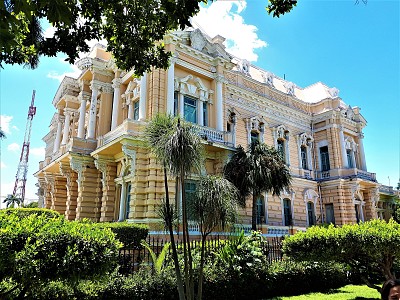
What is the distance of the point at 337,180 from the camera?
23125mm

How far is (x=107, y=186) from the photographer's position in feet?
54.4

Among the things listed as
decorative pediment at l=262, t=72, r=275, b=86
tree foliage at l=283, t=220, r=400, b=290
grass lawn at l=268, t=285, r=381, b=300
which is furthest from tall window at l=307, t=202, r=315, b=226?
tree foliage at l=283, t=220, r=400, b=290

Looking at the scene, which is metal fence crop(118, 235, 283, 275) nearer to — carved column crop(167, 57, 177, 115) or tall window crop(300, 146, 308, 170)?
carved column crop(167, 57, 177, 115)

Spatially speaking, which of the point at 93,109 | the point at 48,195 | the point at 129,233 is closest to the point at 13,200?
the point at 48,195

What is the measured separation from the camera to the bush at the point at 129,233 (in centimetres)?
1120

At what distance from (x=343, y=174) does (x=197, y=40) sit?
14.5m

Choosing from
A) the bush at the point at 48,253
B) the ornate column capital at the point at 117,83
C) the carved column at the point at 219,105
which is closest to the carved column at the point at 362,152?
the carved column at the point at 219,105

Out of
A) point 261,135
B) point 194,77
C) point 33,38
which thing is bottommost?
point 33,38

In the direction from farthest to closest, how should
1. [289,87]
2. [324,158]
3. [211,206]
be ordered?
[289,87]
[324,158]
[211,206]

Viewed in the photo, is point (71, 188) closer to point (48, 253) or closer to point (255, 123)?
point (255, 123)

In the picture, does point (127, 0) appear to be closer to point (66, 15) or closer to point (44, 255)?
point (66, 15)

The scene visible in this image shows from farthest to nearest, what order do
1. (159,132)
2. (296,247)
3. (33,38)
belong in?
(296,247), (159,132), (33,38)

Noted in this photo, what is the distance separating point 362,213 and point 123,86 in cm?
1925

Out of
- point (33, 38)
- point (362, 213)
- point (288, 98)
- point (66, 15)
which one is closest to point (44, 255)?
point (66, 15)
